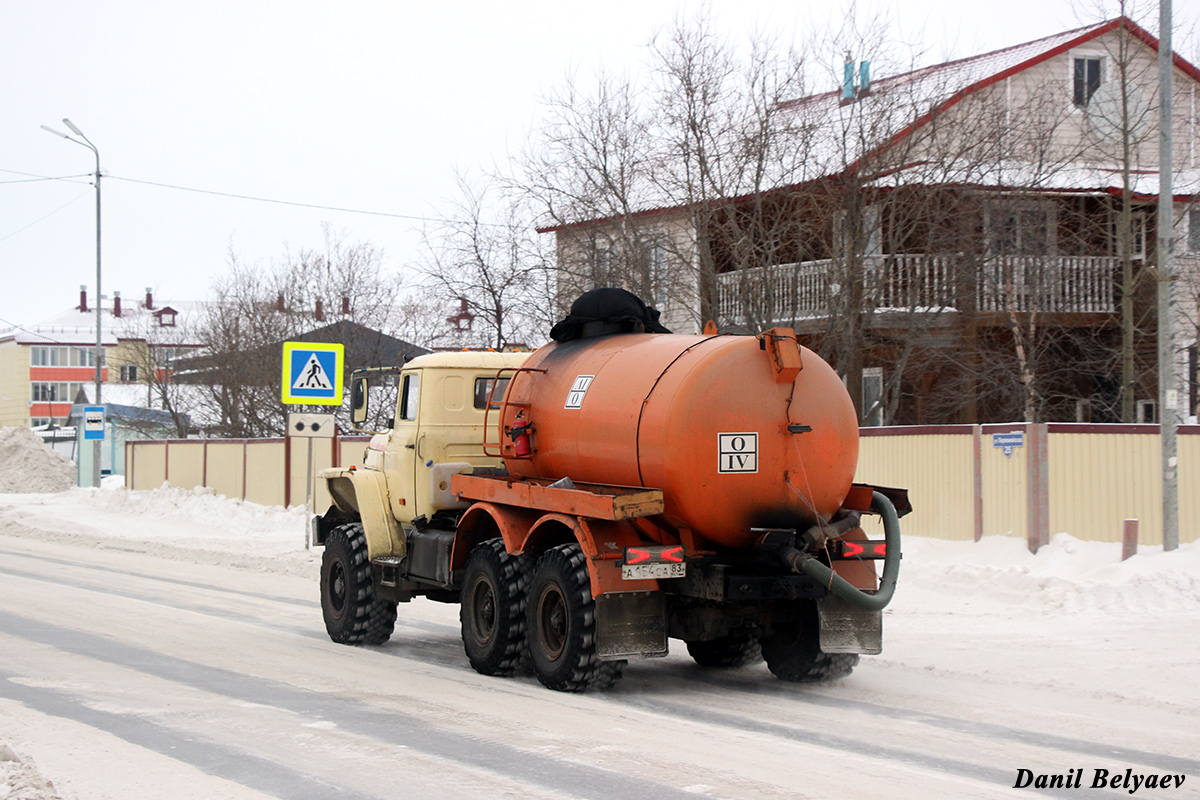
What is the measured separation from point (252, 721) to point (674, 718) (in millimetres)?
2744

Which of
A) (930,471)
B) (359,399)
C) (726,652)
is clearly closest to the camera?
(726,652)

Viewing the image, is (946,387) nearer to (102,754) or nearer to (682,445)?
(682,445)

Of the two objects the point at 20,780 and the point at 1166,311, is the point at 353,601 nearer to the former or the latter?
the point at 20,780

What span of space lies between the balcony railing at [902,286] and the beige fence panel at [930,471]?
3.11m

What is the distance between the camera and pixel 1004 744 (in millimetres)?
7480

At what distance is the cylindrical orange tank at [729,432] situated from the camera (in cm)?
872

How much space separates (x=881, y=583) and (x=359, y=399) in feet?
18.5

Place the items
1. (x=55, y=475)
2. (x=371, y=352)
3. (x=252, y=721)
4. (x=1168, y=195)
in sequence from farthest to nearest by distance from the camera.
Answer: (x=55, y=475) < (x=371, y=352) < (x=1168, y=195) < (x=252, y=721)

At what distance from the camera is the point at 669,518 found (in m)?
9.05

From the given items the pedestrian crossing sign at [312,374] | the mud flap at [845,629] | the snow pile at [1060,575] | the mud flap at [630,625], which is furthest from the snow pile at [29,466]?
the mud flap at [845,629]

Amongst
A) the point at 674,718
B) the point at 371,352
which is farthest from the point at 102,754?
the point at 371,352

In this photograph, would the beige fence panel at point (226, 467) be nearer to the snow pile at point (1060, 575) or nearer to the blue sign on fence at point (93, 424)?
the blue sign on fence at point (93, 424)

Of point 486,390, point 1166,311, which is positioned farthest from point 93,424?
point 1166,311

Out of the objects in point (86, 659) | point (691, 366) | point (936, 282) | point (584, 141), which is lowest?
point (86, 659)
